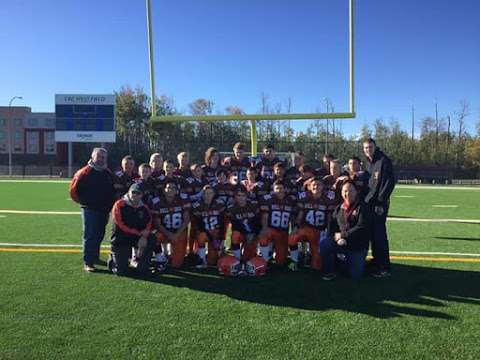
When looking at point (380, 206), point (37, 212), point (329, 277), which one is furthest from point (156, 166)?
point (37, 212)

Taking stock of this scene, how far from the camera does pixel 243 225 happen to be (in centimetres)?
507

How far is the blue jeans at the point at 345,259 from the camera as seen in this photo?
4.39 metres

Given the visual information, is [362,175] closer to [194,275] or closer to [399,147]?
[194,275]

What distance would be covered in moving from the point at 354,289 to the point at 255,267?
1104mm

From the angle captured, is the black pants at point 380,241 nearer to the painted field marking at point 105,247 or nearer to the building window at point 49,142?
the painted field marking at point 105,247

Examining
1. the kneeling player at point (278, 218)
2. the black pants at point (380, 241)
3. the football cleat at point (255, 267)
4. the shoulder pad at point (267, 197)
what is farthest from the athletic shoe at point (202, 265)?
the black pants at point (380, 241)

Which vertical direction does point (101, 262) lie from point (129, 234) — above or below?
below

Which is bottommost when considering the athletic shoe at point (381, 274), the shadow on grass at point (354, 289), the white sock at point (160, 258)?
the shadow on grass at point (354, 289)

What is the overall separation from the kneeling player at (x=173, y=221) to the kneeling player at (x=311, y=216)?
1358mm

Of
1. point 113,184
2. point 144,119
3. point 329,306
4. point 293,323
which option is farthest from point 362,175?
point 144,119

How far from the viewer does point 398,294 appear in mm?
3918

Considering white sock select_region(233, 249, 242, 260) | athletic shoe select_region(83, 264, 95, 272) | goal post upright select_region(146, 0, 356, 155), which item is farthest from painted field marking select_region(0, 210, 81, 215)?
white sock select_region(233, 249, 242, 260)

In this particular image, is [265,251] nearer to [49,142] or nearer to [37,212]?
[37,212]

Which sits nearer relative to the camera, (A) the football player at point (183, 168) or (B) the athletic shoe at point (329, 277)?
(B) the athletic shoe at point (329, 277)
